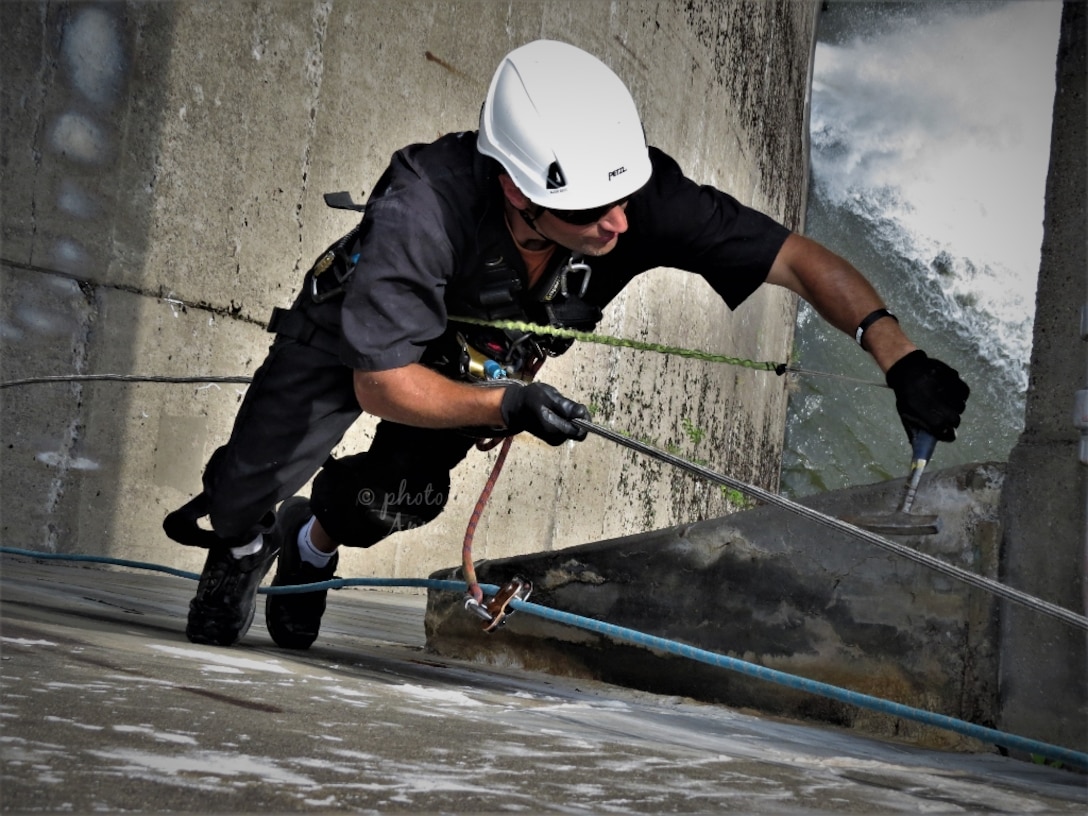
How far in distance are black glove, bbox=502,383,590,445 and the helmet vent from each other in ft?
1.31

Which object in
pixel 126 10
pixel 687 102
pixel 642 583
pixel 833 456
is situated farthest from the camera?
pixel 833 456

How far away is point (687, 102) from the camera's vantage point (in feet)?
22.6

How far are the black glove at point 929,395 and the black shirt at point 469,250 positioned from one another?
0.39 meters

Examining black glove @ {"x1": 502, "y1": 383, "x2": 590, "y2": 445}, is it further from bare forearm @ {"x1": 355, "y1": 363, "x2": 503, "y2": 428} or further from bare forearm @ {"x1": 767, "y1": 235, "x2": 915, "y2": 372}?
bare forearm @ {"x1": 767, "y1": 235, "x2": 915, "y2": 372}

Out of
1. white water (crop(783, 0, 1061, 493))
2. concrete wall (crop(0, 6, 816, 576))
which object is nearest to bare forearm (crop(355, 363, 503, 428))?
concrete wall (crop(0, 6, 816, 576))

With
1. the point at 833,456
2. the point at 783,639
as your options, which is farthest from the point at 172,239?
the point at 833,456

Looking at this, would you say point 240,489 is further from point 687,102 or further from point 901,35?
point 901,35

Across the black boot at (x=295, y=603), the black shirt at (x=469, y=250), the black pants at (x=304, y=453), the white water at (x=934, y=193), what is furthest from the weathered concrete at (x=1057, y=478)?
the white water at (x=934, y=193)

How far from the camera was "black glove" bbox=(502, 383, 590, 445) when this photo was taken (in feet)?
6.52

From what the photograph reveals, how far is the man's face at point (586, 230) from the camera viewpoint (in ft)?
7.33

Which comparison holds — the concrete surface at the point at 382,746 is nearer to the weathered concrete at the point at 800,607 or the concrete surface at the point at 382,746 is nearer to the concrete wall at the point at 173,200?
the weathered concrete at the point at 800,607

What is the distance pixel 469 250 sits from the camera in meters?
2.31

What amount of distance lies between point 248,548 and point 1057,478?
1.74 m

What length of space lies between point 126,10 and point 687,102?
161 inches
